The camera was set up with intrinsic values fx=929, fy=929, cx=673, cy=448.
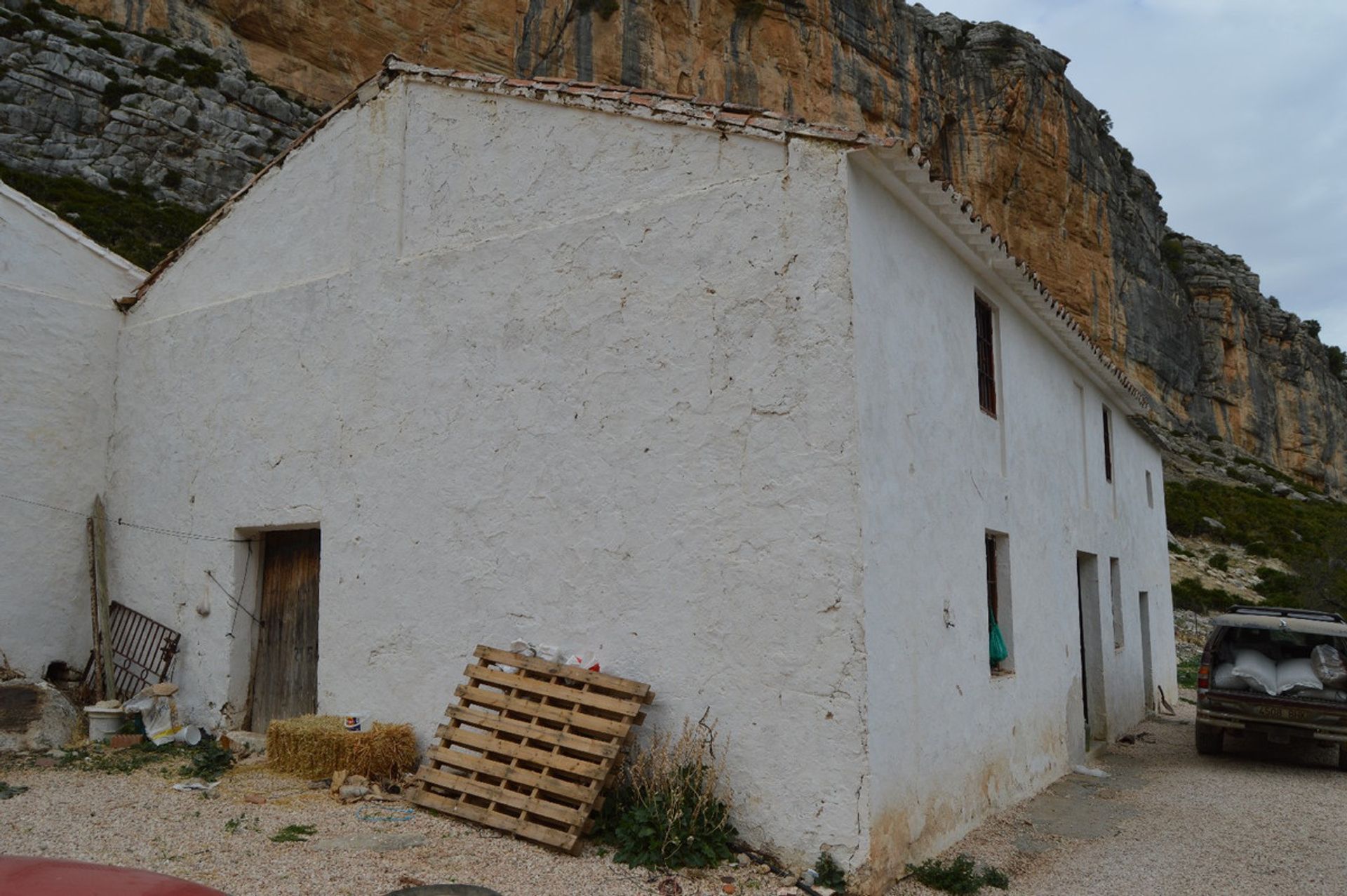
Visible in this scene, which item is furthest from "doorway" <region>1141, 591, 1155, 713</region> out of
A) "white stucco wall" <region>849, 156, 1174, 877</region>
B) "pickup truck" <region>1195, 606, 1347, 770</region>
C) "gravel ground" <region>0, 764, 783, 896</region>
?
"gravel ground" <region>0, 764, 783, 896</region>

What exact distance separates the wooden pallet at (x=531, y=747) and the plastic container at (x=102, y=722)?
161 inches

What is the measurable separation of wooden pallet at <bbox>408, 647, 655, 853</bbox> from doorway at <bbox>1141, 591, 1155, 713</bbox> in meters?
12.4

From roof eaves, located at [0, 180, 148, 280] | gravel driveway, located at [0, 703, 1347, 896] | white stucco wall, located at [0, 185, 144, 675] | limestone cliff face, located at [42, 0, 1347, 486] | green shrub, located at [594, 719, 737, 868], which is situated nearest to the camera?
gravel driveway, located at [0, 703, 1347, 896]

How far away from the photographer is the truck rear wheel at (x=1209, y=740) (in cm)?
1157

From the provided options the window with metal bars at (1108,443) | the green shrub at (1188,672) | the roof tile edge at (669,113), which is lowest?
the green shrub at (1188,672)

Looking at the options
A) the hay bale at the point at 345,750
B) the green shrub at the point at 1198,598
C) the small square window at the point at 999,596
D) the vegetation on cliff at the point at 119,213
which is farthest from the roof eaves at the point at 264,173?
the green shrub at the point at 1198,598

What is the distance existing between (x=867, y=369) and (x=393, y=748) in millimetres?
4754

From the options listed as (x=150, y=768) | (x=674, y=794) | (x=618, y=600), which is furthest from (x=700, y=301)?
(x=150, y=768)

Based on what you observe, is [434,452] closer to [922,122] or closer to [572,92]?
[572,92]

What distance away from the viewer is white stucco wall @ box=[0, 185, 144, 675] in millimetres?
9891

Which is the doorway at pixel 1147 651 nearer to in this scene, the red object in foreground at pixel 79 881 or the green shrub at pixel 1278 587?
the red object in foreground at pixel 79 881

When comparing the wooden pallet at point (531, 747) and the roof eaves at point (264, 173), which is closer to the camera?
the wooden pallet at point (531, 747)

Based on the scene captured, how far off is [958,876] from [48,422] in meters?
10.2

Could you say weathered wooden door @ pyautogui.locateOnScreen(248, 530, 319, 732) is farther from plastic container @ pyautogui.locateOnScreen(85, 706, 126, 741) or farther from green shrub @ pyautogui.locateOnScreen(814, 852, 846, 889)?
green shrub @ pyautogui.locateOnScreen(814, 852, 846, 889)
